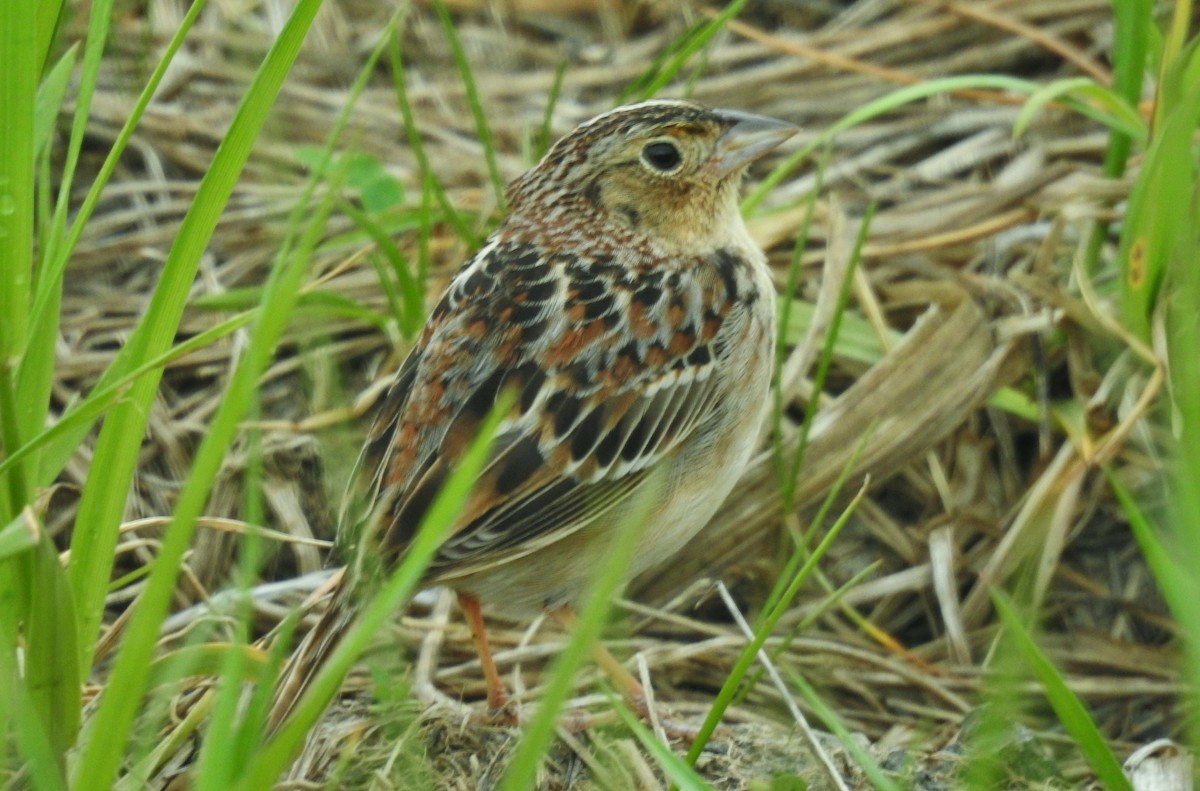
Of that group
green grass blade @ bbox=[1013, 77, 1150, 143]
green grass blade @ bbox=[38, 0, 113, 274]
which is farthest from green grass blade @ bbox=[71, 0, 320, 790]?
green grass blade @ bbox=[1013, 77, 1150, 143]

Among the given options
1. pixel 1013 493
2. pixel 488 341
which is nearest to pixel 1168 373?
pixel 1013 493

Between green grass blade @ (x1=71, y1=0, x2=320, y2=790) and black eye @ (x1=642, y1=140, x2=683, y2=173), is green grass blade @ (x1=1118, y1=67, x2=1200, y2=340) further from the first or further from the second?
green grass blade @ (x1=71, y1=0, x2=320, y2=790)

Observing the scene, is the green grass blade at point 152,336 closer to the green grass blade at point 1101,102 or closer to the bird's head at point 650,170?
the bird's head at point 650,170

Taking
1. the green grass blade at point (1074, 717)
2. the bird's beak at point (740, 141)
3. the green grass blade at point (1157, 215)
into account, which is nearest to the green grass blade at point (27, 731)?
the green grass blade at point (1074, 717)

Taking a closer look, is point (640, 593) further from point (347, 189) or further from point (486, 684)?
point (347, 189)

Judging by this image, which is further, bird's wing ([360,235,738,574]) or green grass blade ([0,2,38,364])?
bird's wing ([360,235,738,574])

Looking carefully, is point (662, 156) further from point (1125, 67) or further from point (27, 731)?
point (27, 731)

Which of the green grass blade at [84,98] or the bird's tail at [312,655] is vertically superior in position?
the green grass blade at [84,98]

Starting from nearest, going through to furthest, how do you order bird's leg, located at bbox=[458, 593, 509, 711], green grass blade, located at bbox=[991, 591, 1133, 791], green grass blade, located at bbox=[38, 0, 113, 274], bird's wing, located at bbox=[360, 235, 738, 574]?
green grass blade, located at bbox=[991, 591, 1133, 791] → green grass blade, located at bbox=[38, 0, 113, 274] → bird's wing, located at bbox=[360, 235, 738, 574] → bird's leg, located at bbox=[458, 593, 509, 711]
